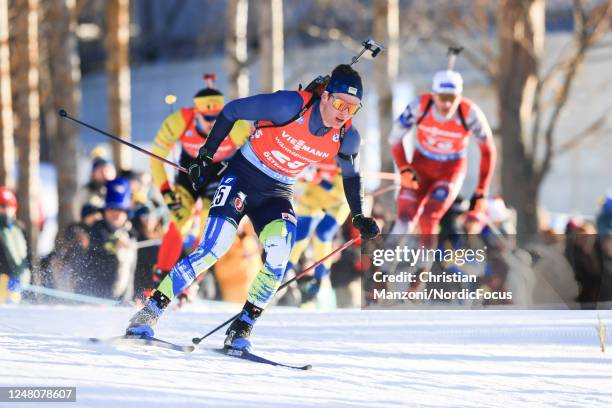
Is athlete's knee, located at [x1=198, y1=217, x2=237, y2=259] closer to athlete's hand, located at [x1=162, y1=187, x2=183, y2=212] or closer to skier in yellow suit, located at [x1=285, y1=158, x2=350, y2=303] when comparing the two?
athlete's hand, located at [x1=162, y1=187, x2=183, y2=212]

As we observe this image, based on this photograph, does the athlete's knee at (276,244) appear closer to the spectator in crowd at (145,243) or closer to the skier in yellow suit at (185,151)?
the skier in yellow suit at (185,151)

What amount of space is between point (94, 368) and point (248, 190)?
1.64 metres

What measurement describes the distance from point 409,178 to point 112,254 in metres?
2.85

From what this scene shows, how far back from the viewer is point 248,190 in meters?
Result: 8.30

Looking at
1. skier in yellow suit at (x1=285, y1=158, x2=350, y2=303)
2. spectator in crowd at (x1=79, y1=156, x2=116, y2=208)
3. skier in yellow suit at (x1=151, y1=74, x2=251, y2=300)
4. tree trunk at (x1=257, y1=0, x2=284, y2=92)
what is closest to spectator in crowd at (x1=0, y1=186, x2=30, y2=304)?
skier in yellow suit at (x1=151, y1=74, x2=251, y2=300)

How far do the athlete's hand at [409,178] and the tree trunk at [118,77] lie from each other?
8.25m

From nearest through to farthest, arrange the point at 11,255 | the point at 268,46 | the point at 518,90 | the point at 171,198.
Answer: the point at 171,198, the point at 11,255, the point at 268,46, the point at 518,90

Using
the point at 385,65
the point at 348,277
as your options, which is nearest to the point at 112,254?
the point at 348,277

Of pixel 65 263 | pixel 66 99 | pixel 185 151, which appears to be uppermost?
pixel 66 99

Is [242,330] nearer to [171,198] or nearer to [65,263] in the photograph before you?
[171,198]

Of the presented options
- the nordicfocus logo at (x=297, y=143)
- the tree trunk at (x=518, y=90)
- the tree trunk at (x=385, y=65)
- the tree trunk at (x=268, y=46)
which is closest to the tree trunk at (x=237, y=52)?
the tree trunk at (x=268, y=46)

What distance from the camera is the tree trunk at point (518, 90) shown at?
61.2 ft

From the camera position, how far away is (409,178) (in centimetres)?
1158

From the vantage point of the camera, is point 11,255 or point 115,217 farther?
point 115,217
